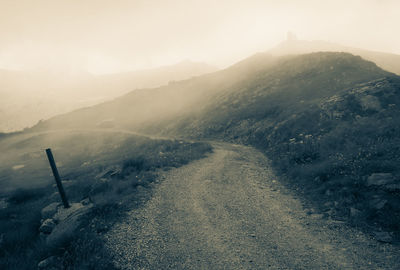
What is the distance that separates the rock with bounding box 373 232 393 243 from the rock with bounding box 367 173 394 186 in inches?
97.2

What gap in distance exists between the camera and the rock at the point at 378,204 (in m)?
7.63

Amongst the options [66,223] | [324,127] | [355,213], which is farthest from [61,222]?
[324,127]

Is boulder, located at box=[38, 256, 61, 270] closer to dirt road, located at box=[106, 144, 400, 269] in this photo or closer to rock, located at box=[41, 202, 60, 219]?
dirt road, located at box=[106, 144, 400, 269]

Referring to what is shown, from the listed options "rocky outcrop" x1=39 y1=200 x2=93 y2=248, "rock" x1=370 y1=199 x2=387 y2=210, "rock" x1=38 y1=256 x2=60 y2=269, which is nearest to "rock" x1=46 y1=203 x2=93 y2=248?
"rocky outcrop" x1=39 y1=200 x2=93 y2=248

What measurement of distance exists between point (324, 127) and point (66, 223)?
64.8 feet

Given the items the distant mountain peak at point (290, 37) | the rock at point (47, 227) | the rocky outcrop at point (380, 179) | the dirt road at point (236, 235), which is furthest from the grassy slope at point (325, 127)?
the distant mountain peak at point (290, 37)

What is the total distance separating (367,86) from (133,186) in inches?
1028

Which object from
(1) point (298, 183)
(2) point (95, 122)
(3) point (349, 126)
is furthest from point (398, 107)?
(2) point (95, 122)

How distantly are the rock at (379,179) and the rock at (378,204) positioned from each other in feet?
3.26

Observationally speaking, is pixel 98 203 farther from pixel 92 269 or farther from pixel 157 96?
pixel 157 96

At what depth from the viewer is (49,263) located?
6.69 m

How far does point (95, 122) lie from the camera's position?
240ft

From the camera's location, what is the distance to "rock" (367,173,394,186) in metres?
8.44

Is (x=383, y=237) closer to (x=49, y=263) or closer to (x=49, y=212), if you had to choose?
(x=49, y=263)
